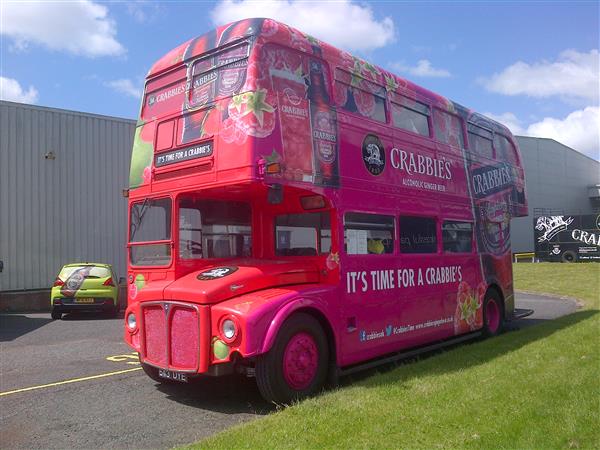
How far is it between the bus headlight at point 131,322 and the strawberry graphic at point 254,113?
2730 millimetres

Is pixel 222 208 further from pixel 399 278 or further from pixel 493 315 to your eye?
pixel 493 315

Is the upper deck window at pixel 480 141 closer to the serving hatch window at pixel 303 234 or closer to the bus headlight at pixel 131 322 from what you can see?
the serving hatch window at pixel 303 234

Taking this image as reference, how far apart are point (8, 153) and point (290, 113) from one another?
15.7 metres

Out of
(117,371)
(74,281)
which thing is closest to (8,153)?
(74,281)

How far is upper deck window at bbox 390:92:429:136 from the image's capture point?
26.2 ft

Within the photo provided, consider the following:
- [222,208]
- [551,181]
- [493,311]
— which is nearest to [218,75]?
[222,208]

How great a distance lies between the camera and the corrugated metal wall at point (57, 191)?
1842 centimetres

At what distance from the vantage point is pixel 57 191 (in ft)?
63.6

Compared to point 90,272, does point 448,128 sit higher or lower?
higher

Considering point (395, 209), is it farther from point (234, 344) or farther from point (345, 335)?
point (234, 344)

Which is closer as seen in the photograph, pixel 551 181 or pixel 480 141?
pixel 480 141

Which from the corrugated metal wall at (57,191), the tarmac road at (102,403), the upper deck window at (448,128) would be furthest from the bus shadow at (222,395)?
the corrugated metal wall at (57,191)

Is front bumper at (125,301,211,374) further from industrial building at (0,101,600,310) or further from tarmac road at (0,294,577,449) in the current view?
industrial building at (0,101,600,310)

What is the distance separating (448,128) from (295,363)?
528 centimetres
